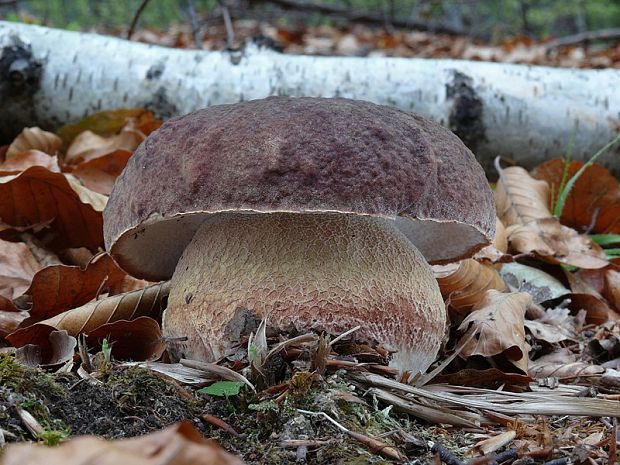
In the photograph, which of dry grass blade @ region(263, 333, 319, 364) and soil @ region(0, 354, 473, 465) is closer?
soil @ region(0, 354, 473, 465)

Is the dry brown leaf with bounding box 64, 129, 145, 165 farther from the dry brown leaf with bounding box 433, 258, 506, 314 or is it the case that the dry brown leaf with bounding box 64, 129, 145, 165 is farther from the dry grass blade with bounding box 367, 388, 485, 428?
the dry grass blade with bounding box 367, 388, 485, 428

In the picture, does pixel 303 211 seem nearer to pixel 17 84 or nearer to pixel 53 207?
pixel 53 207

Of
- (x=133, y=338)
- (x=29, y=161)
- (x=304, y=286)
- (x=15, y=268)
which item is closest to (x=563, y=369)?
(x=304, y=286)

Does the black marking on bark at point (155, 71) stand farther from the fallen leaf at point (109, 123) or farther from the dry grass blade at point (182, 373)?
the dry grass blade at point (182, 373)

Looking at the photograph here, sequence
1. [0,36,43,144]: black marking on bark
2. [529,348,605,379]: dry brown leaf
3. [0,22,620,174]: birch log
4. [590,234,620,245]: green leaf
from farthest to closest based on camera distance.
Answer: [0,22,620,174]: birch log, [0,36,43,144]: black marking on bark, [590,234,620,245]: green leaf, [529,348,605,379]: dry brown leaf

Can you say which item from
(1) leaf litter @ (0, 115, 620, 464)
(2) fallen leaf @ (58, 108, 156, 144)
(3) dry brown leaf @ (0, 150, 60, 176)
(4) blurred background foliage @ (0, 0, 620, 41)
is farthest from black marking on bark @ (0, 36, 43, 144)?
(4) blurred background foliage @ (0, 0, 620, 41)

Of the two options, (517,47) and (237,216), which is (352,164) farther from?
(517,47)

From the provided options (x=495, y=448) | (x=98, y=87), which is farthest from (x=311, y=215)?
(x=98, y=87)
